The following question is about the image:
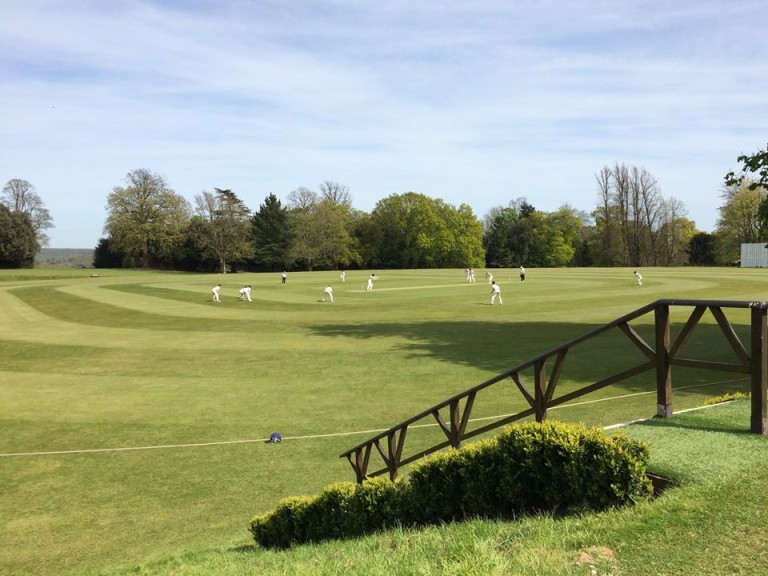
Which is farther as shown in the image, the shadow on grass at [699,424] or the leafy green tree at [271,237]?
the leafy green tree at [271,237]

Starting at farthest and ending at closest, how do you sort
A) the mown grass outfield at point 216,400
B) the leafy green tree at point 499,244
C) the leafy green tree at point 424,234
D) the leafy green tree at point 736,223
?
1. the leafy green tree at point 499,244
2. the leafy green tree at point 424,234
3. the leafy green tree at point 736,223
4. the mown grass outfield at point 216,400

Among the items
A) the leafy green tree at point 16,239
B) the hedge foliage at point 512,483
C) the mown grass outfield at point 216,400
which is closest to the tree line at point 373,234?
the leafy green tree at point 16,239

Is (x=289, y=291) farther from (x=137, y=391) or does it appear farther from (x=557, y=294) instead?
(x=137, y=391)

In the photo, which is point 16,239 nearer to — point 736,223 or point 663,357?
point 663,357

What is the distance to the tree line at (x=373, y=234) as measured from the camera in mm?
111125

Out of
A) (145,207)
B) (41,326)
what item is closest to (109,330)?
(41,326)

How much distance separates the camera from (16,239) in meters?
106

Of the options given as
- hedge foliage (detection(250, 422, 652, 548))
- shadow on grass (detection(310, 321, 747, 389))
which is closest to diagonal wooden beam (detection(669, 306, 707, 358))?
hedge foliage (detection(250, 422, 652, 548))

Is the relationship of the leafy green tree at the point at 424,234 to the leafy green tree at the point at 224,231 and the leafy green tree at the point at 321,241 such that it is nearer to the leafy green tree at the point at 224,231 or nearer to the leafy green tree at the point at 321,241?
the leafy green tree at the point at 321,241

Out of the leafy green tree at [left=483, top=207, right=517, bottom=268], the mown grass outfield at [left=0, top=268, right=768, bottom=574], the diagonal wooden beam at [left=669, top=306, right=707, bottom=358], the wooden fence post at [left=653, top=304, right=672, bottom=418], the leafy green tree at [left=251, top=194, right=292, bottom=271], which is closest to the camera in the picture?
the diagonal wooden beam at [left=669, top=306, right=707, bottom=358]

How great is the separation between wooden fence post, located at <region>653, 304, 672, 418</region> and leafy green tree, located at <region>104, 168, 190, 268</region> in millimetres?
114280

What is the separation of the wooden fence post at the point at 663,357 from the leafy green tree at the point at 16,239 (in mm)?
120542

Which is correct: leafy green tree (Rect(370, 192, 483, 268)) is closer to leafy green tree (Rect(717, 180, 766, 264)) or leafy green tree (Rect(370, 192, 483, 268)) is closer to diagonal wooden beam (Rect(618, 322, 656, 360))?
leafy green tree (Rect(717, 180, 766, 264))

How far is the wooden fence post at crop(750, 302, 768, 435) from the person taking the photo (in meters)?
6.32
